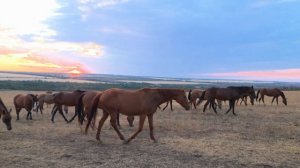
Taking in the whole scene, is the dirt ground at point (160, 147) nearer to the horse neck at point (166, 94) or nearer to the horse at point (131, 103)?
the horse at point (131, 103)

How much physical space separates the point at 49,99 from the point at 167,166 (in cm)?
1839

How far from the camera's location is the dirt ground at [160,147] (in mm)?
10062

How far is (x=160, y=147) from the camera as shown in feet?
39.9

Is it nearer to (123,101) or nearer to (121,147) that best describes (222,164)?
(121,147)

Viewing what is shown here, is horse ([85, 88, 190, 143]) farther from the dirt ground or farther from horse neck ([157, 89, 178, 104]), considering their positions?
the dirt ground

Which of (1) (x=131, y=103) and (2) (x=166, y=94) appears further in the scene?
(2) (x=166, y=94)

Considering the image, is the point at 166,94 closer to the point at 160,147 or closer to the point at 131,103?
A: the point at 131,103

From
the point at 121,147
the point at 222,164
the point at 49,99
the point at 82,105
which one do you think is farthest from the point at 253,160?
the point at 49,99

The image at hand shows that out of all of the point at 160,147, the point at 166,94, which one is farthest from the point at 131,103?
the point at 160,147

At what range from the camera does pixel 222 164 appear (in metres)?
9.90

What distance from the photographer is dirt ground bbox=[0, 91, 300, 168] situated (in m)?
10.1

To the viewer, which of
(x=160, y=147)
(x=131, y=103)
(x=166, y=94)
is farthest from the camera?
(x=166, y=94)

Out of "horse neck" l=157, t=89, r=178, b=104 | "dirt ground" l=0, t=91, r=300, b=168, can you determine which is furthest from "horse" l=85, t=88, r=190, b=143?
"dirt ground" l=0, t=91, r=300, b=168

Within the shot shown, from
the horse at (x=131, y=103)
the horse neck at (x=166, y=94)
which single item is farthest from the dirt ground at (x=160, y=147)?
the horse neck at (x=166, y=94)
